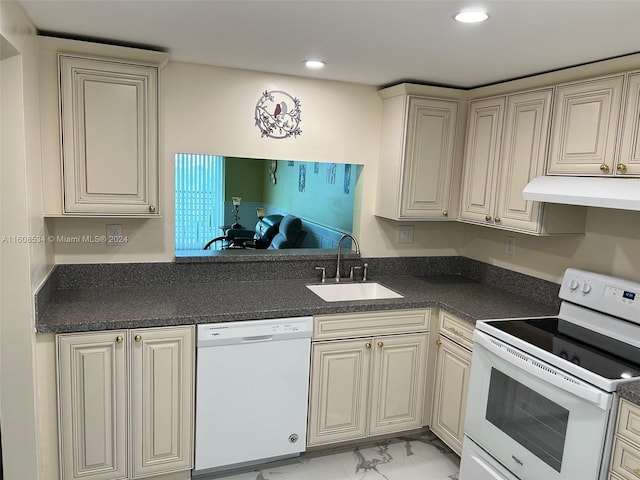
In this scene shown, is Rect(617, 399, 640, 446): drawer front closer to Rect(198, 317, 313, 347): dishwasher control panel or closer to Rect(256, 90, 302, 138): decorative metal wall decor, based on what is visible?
Rect(198, 317, 313, 347): dishwasher control panel

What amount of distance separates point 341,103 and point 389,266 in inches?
44.2

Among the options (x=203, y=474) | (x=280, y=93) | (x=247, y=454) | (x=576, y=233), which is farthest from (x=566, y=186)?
(x=203, y=474)

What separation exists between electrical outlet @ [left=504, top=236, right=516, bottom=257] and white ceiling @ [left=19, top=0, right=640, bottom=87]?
1.00 metres

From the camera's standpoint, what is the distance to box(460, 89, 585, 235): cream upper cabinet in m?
2.41

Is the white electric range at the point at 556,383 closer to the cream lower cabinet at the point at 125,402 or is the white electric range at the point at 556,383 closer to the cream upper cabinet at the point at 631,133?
the cream upper cabinet at the point at 631,133

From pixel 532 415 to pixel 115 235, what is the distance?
2.23 metres

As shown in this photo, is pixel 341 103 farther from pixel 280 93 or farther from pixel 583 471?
pixel 583 471

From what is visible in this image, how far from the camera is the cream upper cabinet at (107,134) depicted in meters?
2.20

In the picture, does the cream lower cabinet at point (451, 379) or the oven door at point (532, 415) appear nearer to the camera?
the oven door at point (532, 415)

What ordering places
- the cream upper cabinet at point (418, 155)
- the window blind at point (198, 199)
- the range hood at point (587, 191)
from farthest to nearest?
the window blind at point (198, 199) → the cream upper cabinet at point (418, 155) → the range hood at point (587, 191)

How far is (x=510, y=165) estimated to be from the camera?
261 centimetres

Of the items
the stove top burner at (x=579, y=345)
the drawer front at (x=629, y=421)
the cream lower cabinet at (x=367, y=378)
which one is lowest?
the cream lower cabinet at (x=367, y=378)

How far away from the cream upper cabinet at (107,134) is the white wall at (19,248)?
0.52ft

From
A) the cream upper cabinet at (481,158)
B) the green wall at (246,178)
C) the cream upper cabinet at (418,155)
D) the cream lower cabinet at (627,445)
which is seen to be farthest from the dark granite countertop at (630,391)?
the green wall at (246,178)
